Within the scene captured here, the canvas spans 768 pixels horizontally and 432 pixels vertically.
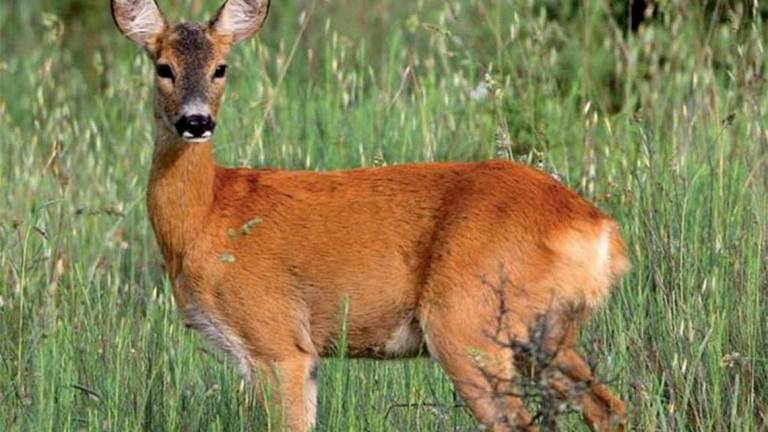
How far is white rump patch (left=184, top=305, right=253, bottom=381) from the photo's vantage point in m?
5.97

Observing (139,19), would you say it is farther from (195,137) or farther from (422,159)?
(422,159)

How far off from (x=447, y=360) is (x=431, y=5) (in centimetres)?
647

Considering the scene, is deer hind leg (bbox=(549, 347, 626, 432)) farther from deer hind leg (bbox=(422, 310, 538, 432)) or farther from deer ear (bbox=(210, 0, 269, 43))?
deer ear (bbox=(210, 0, 269, 43))

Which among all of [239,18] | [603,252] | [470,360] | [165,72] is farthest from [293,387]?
[239,18]

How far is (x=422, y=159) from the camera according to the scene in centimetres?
793

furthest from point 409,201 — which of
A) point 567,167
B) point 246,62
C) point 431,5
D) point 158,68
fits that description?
point 431,5

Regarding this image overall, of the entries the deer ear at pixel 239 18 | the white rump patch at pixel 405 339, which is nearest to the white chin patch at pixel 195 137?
the deer ear at pixel 239 18

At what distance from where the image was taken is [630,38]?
815 cm

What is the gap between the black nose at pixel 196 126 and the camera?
6.04 meters

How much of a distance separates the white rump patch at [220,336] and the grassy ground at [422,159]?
9 centimetres

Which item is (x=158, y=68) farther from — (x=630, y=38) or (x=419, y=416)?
(x=630, y=38)

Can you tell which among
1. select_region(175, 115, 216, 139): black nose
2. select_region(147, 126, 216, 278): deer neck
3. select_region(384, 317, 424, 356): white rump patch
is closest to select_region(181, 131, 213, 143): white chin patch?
select_region(175, 115, 216, 139): black nose

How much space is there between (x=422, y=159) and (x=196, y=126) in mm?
2020

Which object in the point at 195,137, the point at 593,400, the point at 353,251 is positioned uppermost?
the point at 195,137
